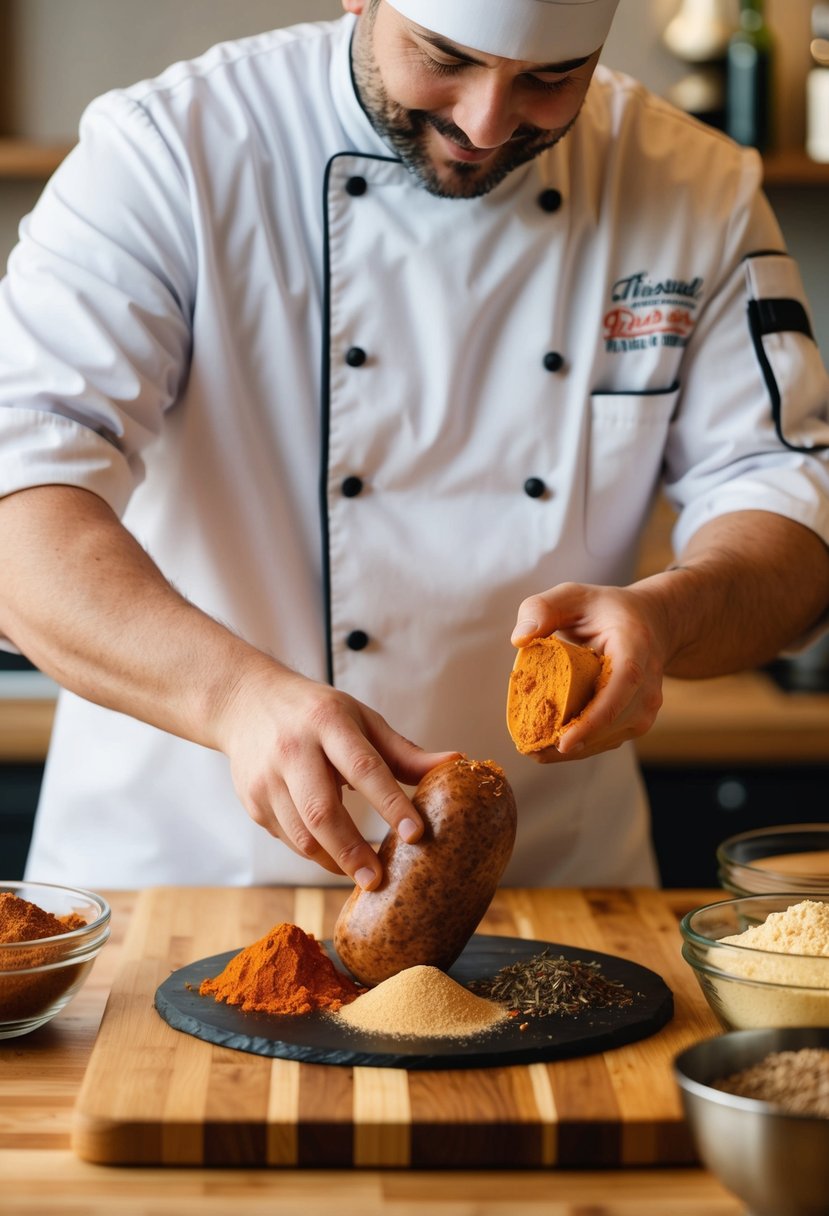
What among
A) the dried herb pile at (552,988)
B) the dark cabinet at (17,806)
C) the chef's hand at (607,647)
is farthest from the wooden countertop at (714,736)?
the dried herb pile at (552,988)

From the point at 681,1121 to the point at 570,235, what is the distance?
3.81ft

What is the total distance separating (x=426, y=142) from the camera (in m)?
1.66

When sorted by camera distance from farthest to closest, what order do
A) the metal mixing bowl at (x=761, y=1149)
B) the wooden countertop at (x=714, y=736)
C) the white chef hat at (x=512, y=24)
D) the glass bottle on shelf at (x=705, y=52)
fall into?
the glass bottle on shelf at (x=705, y=52) → the wooden countertop at (x=714, y=736) → the white chef hat at (x=512, y=24) → the metal mixing bowl at (x=761, y=1149)

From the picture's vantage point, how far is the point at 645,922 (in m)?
1.61

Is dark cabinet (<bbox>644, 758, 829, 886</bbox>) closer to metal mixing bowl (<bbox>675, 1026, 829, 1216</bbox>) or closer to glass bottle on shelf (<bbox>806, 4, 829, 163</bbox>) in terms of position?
glass bottle on shelf (<bbox>806, 4, 829, 163</bbox>)

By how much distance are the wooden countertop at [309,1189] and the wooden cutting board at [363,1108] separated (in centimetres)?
1

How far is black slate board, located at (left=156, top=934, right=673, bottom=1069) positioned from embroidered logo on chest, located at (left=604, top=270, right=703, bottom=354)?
0.86 metres

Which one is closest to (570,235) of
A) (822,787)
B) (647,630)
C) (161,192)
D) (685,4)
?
(161,192)

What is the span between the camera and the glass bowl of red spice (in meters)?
1.22

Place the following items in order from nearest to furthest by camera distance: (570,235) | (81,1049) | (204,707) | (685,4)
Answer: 1. (81,1049)
2. (204,707)
3. (570,235)
4. (685,4)

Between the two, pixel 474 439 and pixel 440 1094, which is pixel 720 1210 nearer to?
pixel 440 1094

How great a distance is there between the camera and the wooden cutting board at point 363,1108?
3.52 feet

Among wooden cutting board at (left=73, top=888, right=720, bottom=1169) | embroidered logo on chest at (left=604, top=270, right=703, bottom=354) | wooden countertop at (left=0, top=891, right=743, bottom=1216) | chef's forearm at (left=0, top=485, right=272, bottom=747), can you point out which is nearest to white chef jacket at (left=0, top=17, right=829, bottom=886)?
embroidered logo on chest at (left=604, top=270, right=703, bottom=354)

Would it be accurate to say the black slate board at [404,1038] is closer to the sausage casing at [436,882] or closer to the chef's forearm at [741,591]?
the sausage casing at [436,882]
